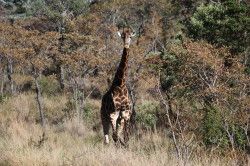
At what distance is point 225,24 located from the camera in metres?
15.1

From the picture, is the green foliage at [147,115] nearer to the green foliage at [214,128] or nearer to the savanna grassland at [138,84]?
the savanna grassland at [138,84]

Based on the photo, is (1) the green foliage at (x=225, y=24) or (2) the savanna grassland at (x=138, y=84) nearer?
(2) the savanna grassland at (x=138, y=84)

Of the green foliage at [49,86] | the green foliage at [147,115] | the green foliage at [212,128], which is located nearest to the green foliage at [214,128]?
the green foliage at [212,128]

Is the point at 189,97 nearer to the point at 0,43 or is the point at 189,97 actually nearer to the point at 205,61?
the point at 205,61

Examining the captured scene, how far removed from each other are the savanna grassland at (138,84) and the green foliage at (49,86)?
0.25 feet

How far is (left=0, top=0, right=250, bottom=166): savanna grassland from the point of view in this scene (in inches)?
344

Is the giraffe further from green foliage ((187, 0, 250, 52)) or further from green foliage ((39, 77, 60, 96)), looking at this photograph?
green foliage ((39, 77, 60, 96))

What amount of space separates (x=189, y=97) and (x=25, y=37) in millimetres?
7097

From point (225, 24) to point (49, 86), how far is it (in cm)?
1492

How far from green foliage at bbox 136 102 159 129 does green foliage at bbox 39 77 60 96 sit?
25.1 ft

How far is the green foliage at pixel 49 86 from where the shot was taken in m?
27.5

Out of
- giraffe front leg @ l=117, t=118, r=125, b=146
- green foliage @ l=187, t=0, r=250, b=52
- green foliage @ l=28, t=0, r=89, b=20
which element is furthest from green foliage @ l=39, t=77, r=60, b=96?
giraffe front leg @ l=117, t=118, r=125, b=146

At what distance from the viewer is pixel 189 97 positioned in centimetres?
1405

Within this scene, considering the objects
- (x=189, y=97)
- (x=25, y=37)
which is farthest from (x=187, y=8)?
(x=189, y=97)
